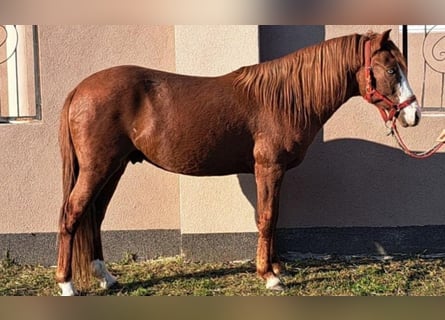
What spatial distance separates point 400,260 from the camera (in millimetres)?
5184

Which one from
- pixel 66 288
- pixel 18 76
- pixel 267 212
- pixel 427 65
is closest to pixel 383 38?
pixel 427 65

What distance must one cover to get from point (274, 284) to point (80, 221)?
1505 mm

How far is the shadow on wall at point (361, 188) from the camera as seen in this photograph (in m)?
5.27

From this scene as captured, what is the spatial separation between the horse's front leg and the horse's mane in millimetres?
416

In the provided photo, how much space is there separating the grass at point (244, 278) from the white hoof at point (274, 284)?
2.1 inches

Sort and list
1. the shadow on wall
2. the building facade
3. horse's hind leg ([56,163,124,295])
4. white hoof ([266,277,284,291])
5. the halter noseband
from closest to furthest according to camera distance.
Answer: horse's hind leg ([56,163,124,295])
the halter noseband
white hoof ([266,277,284,291])
the building facade
the shadow on wall

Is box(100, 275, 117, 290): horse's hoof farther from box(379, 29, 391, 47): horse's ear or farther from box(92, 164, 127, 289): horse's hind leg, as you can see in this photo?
box(379, 29, 391, 47): horse's ear

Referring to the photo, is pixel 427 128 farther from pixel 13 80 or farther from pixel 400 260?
pixel 13 80

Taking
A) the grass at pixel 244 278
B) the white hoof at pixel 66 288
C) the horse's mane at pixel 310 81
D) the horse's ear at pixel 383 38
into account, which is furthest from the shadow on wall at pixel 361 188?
the white hoof at pixel 66 288

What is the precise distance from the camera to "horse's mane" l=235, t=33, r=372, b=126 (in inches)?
169

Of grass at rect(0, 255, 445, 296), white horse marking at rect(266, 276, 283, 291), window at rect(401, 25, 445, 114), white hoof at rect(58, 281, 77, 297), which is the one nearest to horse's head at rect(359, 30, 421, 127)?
window at rect(401, 25, 445, 114)

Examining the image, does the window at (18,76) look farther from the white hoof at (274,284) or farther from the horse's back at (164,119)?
the white hoof at (274,284)
